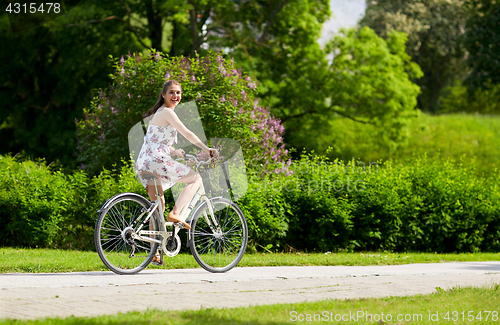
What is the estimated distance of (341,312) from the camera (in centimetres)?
474

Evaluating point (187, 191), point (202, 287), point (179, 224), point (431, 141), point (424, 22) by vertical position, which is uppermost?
point (424, 22)

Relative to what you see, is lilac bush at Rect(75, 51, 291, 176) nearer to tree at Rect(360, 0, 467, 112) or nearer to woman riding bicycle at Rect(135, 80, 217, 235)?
woman riding bicycle at Rect(135, 80, 217, 235)

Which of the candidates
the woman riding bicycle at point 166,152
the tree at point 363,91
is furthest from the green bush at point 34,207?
the tree at point 363,91

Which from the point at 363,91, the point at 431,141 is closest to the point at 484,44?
the point at 431,141

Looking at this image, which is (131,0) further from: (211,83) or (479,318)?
(479,318)

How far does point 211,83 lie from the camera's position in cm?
1169

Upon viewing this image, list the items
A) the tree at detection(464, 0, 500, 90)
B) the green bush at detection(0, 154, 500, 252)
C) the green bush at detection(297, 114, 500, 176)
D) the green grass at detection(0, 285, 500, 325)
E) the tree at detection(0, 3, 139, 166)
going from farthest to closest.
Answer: the tree at detection(464, 0, 500, 90) → the green bush at detection(297, 114, 500, 176) → the tree at detection(0, 3, 139, 166) → the green bush at detection(0, 154, 500, 252) → the green grass at detection(0, 285, 500, 325)

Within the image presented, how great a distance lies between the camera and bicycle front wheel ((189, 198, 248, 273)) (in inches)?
263

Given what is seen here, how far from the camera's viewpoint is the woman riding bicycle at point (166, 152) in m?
6.24

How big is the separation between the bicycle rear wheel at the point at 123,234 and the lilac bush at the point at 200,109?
488cm

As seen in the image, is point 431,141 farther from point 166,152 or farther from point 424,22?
point 166,152

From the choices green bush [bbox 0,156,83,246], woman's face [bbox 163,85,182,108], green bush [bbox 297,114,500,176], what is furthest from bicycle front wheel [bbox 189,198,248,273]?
green bush [bbox 297,114,500,176]

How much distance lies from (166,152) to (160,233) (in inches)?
35.6

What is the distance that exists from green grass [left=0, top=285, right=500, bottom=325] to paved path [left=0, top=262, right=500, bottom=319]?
0.80 ft
